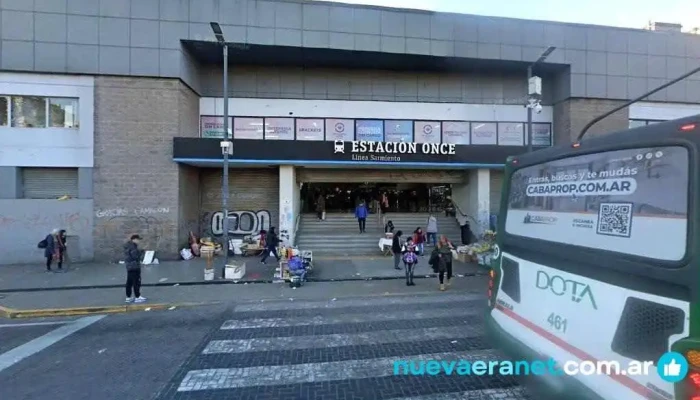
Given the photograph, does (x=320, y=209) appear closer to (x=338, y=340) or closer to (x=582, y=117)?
(x=582, y=117)

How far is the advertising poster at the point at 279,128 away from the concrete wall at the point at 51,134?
6.71m

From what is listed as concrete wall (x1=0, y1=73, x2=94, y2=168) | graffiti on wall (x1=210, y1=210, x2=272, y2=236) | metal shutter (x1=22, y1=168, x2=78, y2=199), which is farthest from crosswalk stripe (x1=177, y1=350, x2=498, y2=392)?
metal shutter (x1=22, y1=168, x2=78, y2=199)

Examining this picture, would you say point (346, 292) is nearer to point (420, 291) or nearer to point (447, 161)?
point (420, 291)

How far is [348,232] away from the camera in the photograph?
17109mm

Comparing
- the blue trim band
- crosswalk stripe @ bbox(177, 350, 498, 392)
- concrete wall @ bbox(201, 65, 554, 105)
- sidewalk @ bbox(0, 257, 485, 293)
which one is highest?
concrete wall @ bbox(201, 65, 554, 105)

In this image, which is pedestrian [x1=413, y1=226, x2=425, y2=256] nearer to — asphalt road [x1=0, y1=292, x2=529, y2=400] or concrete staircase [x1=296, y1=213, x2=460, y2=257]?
→ concrete staircase [x1=296, y1=213, x2=460, y2=257]

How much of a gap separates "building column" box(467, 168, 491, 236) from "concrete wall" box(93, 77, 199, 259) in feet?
42.6

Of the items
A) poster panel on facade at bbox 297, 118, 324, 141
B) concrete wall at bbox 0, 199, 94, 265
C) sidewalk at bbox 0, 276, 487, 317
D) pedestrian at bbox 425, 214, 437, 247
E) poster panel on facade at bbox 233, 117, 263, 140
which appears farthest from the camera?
poster panel on facade at bbox 297, 118, 324, 141

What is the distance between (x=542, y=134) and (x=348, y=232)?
11.0 m

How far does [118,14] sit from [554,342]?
1693 centimetres

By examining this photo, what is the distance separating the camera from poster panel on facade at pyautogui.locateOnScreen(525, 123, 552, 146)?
58.6 ft

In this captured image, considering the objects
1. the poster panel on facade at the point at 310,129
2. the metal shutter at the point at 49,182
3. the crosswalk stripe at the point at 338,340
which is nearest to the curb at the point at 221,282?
the crosswalk stripe at the point at 338,340

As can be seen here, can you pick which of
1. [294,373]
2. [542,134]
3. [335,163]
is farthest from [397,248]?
[542,134]

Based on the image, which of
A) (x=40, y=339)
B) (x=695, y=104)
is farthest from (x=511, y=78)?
(x=40, y=339)
